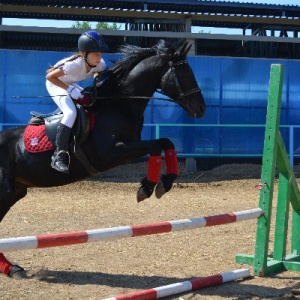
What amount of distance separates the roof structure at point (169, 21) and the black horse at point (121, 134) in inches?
597

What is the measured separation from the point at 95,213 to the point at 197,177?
6.82 metres

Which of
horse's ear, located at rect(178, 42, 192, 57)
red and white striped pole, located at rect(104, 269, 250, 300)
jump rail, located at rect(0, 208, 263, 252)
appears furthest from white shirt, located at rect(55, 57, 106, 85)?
red and white striped pole, located at rect(104, 269, 250, 300)

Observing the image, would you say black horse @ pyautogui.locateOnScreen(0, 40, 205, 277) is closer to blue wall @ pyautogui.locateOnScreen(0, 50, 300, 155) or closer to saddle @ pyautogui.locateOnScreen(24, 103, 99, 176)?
saddle @ pyautogui.locateOnScreen(24, 103, 99, 176)

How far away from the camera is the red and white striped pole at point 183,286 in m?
5.32

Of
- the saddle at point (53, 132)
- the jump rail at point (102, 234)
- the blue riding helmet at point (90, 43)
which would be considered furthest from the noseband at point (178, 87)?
the jump rail at point (102, 234)

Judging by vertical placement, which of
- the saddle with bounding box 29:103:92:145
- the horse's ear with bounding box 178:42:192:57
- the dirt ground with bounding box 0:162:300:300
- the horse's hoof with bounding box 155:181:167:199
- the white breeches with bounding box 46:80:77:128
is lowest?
the dirt ground with bounding box 0:162:300:300

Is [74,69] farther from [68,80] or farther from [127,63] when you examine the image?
[127,63]

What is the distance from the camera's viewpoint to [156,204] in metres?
12.2

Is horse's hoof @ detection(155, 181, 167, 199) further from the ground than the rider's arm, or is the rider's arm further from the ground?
the rider's arm

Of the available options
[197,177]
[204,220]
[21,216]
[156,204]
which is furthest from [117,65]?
[197,177]

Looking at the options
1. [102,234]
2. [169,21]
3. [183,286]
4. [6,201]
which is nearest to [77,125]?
[6,201]

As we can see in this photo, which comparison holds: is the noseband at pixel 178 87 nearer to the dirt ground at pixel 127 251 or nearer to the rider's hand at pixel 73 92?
the rider's hand at pixel 73 92

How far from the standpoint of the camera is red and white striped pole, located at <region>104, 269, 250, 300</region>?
532 centimetres

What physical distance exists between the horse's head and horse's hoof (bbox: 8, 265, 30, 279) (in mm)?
2283
